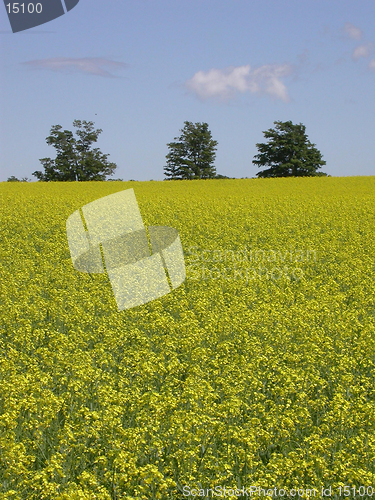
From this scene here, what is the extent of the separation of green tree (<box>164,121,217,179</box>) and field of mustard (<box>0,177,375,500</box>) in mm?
61293

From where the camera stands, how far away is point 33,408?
6.53m

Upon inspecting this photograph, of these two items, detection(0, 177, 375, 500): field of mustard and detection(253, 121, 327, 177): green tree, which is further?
detection(253, 121, 327, 177): green tree

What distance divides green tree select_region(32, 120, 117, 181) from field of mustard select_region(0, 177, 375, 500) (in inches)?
2279

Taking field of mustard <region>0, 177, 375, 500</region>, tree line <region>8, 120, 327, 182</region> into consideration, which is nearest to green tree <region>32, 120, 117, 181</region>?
tree line <region>8, 120, 327, 182</region>

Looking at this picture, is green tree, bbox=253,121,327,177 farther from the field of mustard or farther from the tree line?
the field of mustard

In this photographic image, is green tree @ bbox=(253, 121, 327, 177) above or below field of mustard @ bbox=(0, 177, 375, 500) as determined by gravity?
above

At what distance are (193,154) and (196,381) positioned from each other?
245 ft

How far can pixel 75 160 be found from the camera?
7425cm

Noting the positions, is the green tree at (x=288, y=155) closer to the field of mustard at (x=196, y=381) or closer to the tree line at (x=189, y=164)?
the tree line at (x=189, y=164)

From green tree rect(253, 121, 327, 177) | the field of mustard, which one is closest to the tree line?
green tree rect(253, 121, 327, 177)

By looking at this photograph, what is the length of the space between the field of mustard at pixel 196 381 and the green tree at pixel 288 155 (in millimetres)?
56880

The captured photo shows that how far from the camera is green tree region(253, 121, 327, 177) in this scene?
72.6 m

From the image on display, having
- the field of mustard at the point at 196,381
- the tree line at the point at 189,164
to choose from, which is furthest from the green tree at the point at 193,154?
the field of mustard at the point at 196,381

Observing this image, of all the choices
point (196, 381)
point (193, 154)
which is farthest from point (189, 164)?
point (196, 381)
